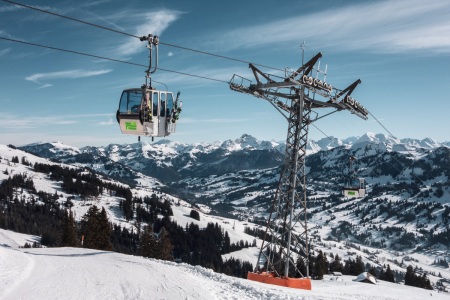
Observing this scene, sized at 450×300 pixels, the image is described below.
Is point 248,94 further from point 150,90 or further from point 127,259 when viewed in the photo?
point 127,259

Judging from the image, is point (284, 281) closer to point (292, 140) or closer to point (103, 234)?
point (292, 140)

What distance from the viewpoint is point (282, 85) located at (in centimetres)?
2344

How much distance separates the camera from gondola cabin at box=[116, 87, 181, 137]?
1909 cm

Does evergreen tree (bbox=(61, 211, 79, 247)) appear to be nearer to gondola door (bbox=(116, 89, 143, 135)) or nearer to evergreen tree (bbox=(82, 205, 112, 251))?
evergreen tree (bbox=(82, 205, 112, 251))

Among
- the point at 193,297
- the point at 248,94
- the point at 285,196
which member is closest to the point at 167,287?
the point at 193,297

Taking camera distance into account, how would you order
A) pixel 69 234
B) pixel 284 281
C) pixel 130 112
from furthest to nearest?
pixel 69 234 → pixel 284 281 → pixel 130 112

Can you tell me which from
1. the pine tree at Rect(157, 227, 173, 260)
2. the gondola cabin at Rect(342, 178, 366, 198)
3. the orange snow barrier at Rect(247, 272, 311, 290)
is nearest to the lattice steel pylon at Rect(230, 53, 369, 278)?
the orange snow barrier at Rect(247, 272, 311, 290)

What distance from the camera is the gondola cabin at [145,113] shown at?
19094 mm

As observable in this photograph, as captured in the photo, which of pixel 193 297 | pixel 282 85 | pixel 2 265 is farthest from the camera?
pixel 282 85

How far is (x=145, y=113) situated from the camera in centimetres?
1909

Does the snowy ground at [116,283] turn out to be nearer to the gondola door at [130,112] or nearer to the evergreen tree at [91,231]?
the gondola door at [130,112]

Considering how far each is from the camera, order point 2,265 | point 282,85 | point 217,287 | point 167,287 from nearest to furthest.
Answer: point 167,287
point 217,287
point 2,265
point 282,85

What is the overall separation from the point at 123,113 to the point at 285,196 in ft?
40.1

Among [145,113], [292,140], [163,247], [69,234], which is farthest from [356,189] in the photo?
[69,234]
